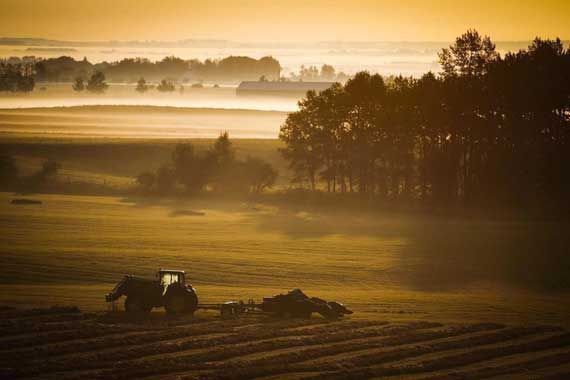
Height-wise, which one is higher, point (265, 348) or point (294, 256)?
point (265, 348)

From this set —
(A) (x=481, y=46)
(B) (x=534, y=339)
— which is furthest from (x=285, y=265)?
(A) (x=481, y=46)

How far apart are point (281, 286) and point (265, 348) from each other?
1506 cm

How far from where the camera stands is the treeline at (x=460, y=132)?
83.2 metres

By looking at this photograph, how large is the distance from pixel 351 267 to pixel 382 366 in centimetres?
2436

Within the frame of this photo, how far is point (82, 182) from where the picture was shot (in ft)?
314

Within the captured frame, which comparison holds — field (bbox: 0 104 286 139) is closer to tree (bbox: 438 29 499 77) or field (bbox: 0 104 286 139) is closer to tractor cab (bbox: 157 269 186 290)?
tree (bbox: 438 29 499 77)

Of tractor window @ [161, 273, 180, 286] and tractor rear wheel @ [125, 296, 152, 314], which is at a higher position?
tractor window @ [161, 273, 180, 286]

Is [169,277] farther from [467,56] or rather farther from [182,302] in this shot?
[467,56]

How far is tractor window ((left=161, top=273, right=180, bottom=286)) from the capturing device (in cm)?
4186

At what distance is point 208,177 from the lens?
94.0 metres

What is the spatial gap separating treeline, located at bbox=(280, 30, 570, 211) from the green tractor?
45.3 m

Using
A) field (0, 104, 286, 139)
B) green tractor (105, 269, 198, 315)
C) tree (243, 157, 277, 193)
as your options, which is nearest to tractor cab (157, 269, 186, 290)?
green tractor (105, 269, 198, 315)

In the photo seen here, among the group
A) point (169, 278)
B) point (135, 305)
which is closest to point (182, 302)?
point (169, 278)

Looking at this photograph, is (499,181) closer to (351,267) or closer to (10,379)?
(351,267)
